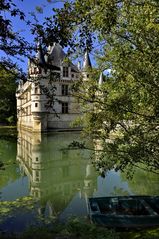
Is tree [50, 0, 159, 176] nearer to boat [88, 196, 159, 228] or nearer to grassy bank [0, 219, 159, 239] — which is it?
boat [88, 196, 159, 228]

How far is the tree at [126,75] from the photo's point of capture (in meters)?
4.13

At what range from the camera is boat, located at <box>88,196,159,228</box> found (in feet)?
19.3

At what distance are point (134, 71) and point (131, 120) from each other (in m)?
1.41

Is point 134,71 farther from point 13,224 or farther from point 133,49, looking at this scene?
point 13,224

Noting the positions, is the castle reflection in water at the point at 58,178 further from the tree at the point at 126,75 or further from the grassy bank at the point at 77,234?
the grassy bank at the point at 77,234

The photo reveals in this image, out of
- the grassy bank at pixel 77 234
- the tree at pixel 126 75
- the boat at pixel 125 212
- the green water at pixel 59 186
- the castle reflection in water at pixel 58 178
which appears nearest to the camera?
the tree at pixel 126 75

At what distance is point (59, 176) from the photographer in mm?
12531

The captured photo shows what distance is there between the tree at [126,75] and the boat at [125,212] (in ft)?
3.23

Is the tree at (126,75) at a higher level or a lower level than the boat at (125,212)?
higher

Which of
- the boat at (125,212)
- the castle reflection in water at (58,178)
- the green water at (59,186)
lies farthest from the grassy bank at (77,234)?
the castle reflection in water at (58,178)

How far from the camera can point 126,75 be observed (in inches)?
248

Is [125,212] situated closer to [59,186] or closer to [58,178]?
[59,186]

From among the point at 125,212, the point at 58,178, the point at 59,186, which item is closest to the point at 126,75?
the point at 125,212

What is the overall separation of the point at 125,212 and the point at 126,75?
2.97m
